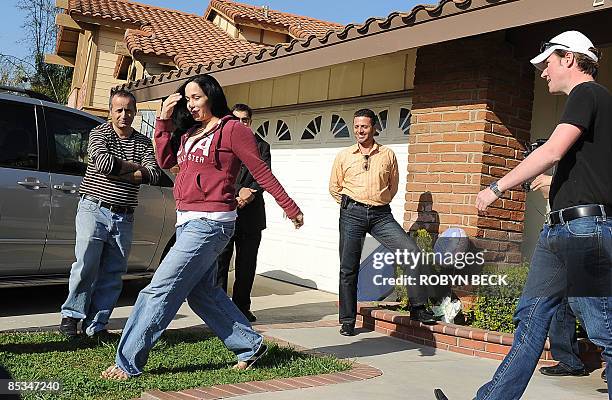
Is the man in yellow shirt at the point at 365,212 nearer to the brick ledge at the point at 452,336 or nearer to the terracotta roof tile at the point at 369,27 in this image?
the brick ledge at the point at 452,336

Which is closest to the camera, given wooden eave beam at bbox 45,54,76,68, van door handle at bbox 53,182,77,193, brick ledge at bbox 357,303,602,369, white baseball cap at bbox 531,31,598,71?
white baseball cap at bbox 531,31,598,71

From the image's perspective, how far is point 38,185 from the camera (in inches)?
238

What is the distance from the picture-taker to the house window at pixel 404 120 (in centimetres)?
770

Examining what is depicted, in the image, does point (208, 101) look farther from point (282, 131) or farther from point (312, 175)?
point (282, 131)

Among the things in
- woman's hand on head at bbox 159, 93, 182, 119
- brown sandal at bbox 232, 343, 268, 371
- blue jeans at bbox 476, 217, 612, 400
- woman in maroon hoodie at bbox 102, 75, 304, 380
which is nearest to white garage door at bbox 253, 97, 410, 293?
brown sandal at bbox 232, 343, 268, 371

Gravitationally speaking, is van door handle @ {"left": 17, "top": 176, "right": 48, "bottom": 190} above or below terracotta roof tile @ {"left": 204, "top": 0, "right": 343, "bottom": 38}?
below

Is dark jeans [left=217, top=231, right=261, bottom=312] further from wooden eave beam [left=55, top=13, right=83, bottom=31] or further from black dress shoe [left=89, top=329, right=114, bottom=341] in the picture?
wooden eave beam [left=55, top=13, right=83, bottom=31]

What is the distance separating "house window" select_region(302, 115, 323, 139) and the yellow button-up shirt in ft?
10.2

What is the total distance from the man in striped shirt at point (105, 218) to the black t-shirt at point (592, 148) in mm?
2959

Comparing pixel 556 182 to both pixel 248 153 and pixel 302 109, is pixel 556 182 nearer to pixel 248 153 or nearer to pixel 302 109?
pixel 248 153

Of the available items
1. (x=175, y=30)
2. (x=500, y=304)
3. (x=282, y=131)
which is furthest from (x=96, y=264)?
(x=175, y=30)

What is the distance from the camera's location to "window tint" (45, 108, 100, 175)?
6.29m

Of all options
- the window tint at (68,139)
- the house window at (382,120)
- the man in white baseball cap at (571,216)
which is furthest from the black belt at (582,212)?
the house window at (382,120)

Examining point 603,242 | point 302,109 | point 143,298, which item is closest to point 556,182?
point 603,242
